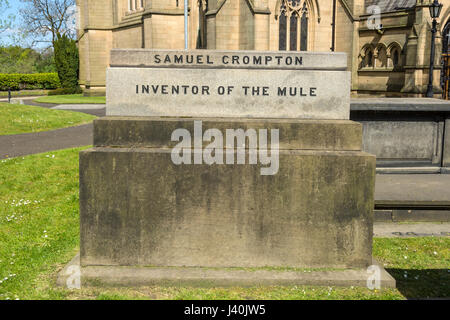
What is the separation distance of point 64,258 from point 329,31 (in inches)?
1011

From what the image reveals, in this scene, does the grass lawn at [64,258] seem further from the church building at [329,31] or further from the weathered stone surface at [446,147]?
Answer: the church building at [329,31]

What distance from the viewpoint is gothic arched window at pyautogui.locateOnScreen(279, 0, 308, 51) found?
2655 centimetres

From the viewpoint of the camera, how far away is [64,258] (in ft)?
17.3

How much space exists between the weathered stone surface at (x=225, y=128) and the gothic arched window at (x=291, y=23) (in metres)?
23.1

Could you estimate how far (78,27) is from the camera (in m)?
41.9

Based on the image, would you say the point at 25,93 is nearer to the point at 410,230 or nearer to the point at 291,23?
the point at 291,23

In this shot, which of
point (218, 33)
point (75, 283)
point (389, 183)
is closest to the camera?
point (75, 283)

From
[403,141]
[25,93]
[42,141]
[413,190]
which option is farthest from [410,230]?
[25,93]

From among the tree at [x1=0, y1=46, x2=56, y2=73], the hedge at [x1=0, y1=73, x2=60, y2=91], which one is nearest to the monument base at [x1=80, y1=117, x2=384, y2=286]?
the hedge at [x1=0, y1=73, x2=60, y2=91]

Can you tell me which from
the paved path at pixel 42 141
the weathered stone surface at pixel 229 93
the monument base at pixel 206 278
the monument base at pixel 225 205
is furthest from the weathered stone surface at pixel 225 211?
the paved path at pixel 42 141

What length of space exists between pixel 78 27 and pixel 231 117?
135 feet

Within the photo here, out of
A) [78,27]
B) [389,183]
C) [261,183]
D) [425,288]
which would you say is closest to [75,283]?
[261,183]

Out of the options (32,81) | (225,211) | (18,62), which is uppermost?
(18,62)
